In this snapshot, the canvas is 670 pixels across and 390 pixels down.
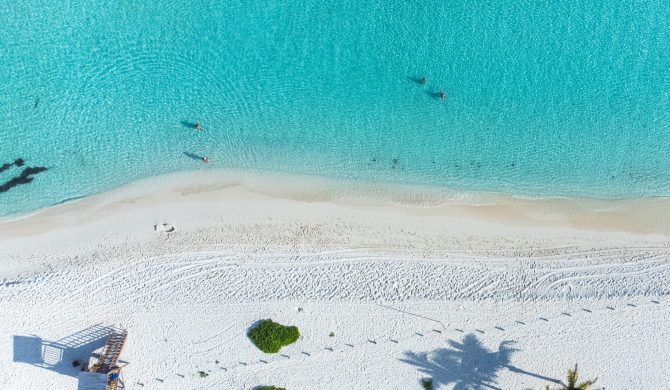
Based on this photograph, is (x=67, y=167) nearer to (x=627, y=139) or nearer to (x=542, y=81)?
(x=542, y=81)

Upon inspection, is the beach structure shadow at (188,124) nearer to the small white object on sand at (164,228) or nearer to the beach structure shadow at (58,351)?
the small white object on sand at (164,228)

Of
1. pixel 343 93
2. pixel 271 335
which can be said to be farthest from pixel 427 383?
pixel 343 93

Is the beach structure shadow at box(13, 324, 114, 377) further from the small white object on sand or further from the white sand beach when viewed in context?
the small white object on sand

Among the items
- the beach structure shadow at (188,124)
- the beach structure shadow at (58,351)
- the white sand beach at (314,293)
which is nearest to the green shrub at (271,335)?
the white sand beach at (314,293)

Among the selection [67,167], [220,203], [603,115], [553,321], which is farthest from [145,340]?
[603,115]

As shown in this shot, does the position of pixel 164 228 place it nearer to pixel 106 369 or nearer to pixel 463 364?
pixel 106 369
